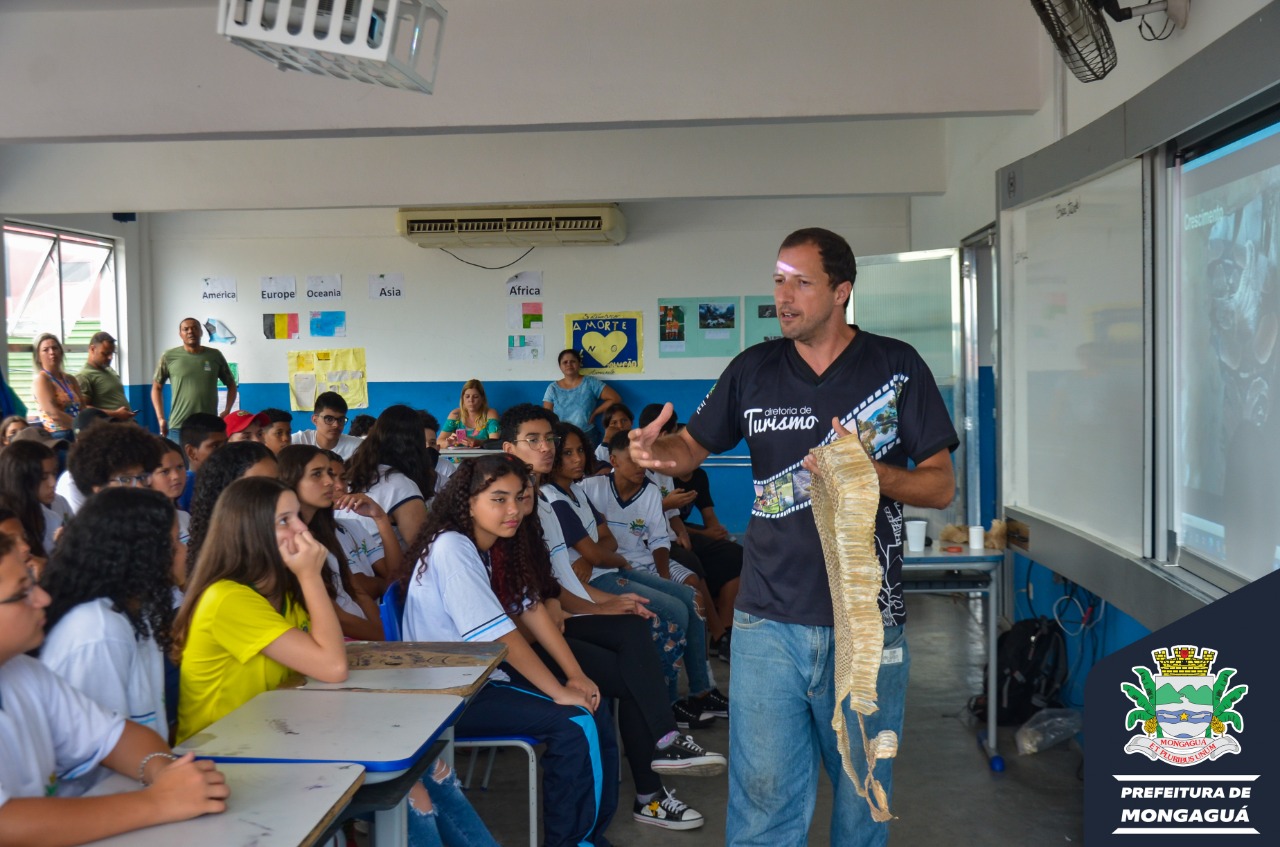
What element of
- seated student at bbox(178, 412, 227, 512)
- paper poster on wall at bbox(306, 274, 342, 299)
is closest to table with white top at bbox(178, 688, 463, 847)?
seated student at bbox(178, 412, 227, 512)

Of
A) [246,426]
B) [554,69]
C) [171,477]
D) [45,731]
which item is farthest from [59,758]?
[246,426]

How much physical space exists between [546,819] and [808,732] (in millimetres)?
1071

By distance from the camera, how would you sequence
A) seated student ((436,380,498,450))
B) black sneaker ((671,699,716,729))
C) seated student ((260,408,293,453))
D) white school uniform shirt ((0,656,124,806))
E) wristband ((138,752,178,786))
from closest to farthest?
white school uniform shirt ((0,656,124,806)) < wristband ((138,752,178,786)) < black sneaker ((671,699,716,729)) < seated student ((260,408,293,453)) < seated student ((436,380,498,450))

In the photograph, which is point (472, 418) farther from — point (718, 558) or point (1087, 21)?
point (1087, 21)

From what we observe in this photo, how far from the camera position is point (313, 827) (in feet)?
4.96

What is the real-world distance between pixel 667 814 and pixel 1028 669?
5.36 ft

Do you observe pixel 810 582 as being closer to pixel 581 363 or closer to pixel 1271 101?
pixel 1271 101

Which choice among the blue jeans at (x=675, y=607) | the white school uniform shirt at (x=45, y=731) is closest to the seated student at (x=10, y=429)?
the blue jeans at (x=675, y=607)

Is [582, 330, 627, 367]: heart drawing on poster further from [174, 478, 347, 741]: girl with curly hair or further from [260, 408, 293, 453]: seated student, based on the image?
[174, 478, 347, 741]: girl with curly hair

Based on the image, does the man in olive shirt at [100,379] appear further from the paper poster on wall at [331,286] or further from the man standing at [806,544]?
the man standing at [806,544]

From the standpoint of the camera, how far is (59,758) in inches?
67.8

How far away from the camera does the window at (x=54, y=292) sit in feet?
26.5

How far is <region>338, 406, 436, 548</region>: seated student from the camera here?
4.14m

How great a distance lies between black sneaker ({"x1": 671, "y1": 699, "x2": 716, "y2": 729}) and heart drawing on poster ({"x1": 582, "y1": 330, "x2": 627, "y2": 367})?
5.03 m
